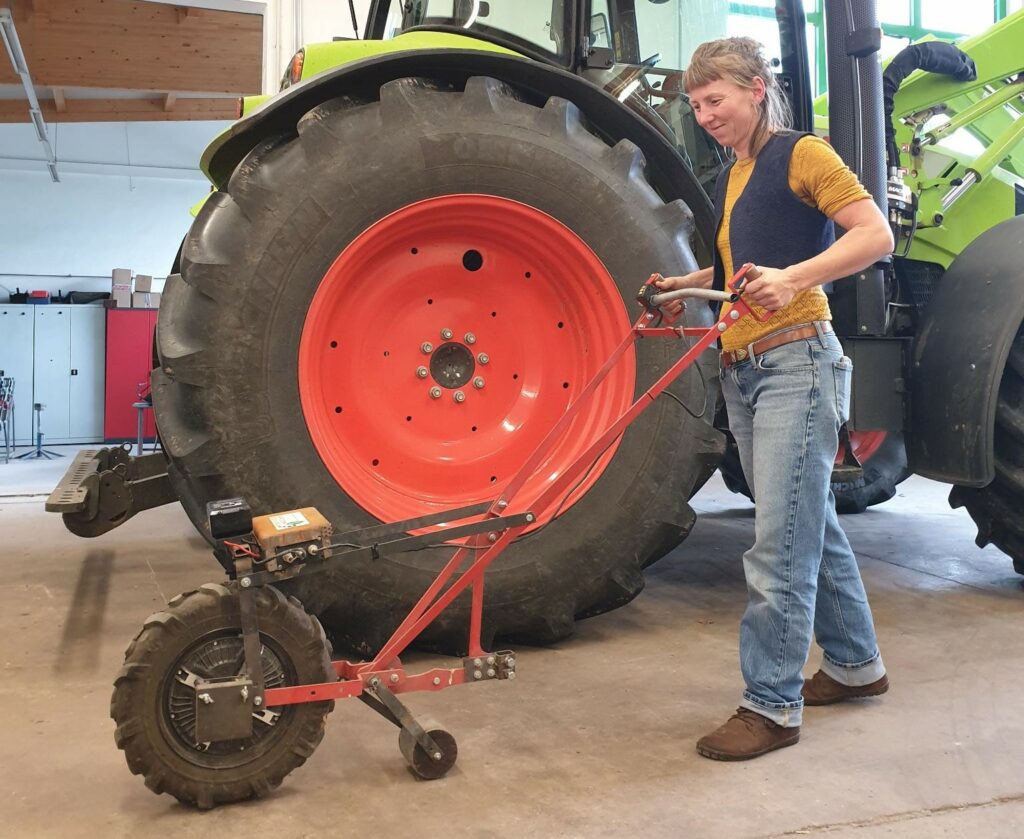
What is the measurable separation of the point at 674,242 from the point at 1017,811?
1609 mm

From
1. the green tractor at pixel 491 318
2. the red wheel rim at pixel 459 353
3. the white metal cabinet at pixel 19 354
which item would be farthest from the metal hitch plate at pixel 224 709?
the white metal cabinet at pixel 19 354

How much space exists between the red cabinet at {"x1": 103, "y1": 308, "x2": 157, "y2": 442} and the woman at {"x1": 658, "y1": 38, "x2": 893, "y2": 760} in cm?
857

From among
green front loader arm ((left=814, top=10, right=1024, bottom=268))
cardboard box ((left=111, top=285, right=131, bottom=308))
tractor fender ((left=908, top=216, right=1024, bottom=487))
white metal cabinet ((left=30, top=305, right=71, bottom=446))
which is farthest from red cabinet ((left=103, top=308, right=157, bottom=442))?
tractor fender ((left=908, top=216, right=1024, bottom=487))

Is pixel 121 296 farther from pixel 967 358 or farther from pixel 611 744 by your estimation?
pixel 611 744

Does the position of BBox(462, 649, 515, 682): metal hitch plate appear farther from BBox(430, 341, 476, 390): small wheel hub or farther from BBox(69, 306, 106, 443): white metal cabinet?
BBox(69, 306, 106, 443): white metal cabinet

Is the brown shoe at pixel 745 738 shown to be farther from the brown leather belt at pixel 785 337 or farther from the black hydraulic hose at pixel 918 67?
the black hydraulic hose at pixel 918 67

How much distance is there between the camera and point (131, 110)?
9.08m

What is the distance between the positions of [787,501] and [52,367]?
928 centimetres

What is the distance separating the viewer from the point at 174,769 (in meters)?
1.71

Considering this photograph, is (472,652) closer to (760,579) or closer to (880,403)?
(760,579)

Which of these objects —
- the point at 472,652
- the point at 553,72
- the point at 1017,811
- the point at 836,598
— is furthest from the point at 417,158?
the point at 1017,811

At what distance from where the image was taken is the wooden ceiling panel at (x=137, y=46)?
265 inches

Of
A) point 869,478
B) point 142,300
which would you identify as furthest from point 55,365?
point 869,478

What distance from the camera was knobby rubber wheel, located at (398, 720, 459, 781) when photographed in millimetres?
1835
